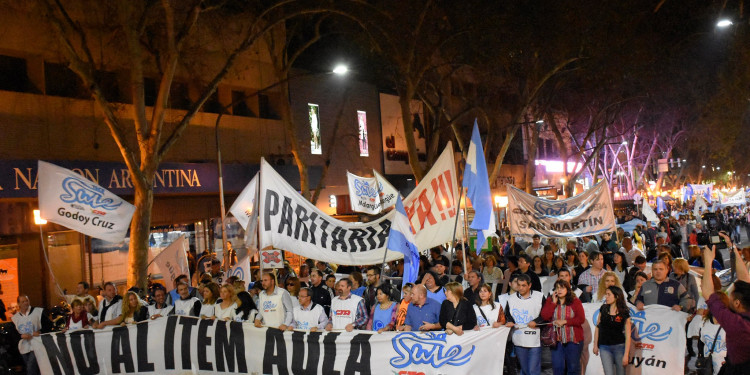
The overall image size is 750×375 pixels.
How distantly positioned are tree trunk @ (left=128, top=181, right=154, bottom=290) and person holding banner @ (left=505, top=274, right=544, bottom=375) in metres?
8.31

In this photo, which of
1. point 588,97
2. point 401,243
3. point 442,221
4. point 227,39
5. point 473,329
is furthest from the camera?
point 588,97

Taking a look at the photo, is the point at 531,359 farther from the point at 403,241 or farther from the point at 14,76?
the point at 14,76

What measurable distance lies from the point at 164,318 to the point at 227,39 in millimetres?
13510

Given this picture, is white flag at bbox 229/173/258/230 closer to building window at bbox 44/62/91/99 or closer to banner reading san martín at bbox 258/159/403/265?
banner reading san martín at bbox 258/159/403/265

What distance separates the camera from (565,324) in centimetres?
809

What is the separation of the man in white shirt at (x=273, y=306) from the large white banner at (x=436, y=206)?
232cm

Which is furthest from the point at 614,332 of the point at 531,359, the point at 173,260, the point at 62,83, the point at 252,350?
the point at 62,83

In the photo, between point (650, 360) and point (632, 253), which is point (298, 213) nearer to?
point (650, 360)

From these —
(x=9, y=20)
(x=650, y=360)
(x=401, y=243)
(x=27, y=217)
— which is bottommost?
(x=650, y=360)

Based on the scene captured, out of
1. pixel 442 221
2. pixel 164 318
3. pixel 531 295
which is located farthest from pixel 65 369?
pixel 531 295

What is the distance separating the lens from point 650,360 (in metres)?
8.42

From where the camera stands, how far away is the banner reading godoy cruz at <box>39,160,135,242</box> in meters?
11.1

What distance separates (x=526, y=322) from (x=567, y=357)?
646mm

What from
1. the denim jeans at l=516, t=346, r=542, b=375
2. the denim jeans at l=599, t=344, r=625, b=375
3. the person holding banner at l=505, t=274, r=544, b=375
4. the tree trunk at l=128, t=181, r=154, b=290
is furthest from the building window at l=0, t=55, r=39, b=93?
the denim jeans at l=599, t=344, r=625, b=375
